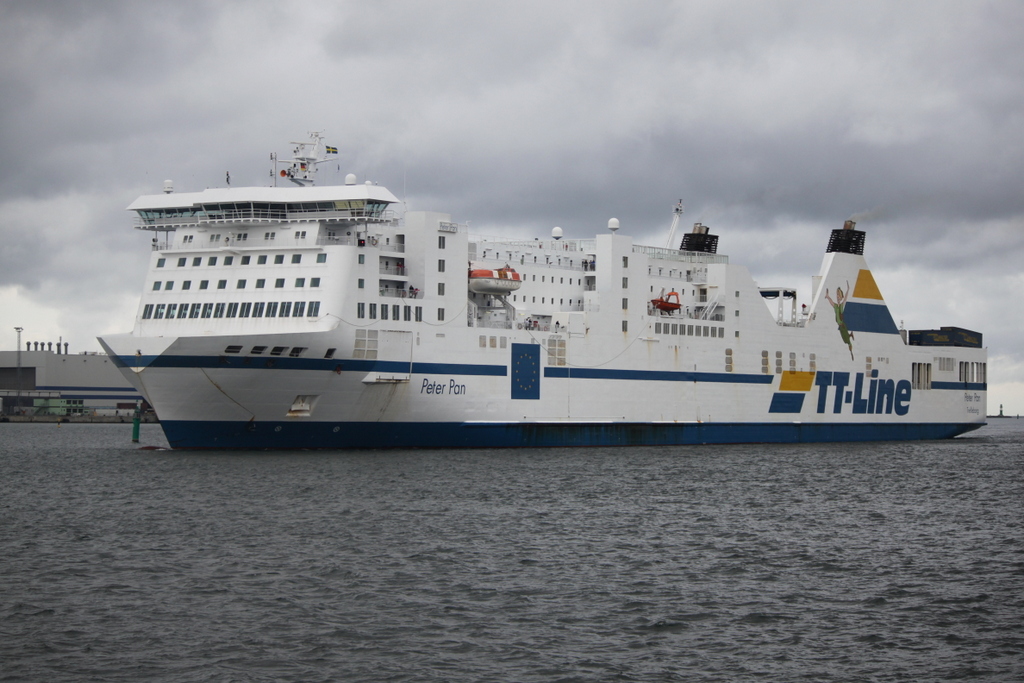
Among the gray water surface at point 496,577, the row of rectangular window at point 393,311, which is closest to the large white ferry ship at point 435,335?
the row of rectangular window at point 393,311

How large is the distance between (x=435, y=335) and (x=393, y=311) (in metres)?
1.89

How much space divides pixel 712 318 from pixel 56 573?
36349 millimetres

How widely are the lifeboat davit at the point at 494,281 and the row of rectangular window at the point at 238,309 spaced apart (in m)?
7.11

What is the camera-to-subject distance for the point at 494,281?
1652 inches

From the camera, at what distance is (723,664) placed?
14258 mm

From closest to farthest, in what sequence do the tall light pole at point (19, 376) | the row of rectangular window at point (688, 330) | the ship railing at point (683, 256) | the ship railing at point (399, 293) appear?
the ship railing at point (399, 293) → the row of rectangular window at point (688, 330) → the ship railing at point (683, 256) → the tall light pole at point (19, 376)

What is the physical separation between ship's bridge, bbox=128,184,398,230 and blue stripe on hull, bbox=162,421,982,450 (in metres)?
7.10

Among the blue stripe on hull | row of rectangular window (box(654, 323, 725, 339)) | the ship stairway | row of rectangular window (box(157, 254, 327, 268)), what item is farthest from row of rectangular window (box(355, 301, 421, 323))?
the ship stairway

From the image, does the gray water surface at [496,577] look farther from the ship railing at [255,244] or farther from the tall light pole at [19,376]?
the tall light pole at [19,376]

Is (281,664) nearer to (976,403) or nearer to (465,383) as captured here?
(465,383)

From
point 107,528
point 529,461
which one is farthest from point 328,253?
point 107,528

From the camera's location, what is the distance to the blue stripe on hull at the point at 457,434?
3681 cm

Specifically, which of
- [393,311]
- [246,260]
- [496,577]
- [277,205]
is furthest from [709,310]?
[496,577]

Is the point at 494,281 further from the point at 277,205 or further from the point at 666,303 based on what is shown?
the point at 666,303
